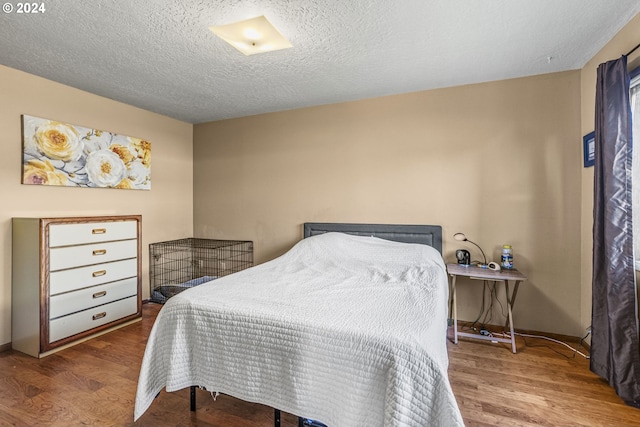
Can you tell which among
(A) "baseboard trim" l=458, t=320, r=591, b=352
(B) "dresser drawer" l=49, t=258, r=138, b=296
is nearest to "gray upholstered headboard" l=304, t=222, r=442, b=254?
(A) "baseboard trim" l=458, t=320, r=591, b=352

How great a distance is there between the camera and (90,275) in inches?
105

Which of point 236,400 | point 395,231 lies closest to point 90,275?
point 236,400

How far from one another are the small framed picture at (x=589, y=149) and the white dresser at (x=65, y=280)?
4.21 metres

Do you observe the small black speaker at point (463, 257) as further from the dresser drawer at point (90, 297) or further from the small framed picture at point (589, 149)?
the dresser drawer at point (90, 297)

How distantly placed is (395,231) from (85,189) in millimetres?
3208

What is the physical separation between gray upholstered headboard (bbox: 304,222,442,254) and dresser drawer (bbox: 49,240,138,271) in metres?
1.96

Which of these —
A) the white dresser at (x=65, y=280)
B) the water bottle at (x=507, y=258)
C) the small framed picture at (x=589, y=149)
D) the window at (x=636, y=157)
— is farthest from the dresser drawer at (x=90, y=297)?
the small framed picture at (x=589, y=149)

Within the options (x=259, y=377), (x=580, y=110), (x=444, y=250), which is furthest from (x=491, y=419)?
(x=580, y=110)

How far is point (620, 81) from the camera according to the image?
6.08ft

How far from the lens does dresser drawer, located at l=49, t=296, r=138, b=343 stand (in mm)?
2421

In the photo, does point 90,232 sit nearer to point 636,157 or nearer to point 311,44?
point 311,44

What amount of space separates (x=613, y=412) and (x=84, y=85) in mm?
4748

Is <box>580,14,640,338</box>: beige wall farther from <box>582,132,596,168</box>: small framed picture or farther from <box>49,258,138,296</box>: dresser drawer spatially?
<box>49,258,138,296</box>: dresser drawer

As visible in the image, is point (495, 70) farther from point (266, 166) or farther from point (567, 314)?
point (266, 166)
